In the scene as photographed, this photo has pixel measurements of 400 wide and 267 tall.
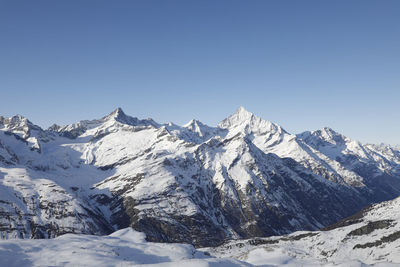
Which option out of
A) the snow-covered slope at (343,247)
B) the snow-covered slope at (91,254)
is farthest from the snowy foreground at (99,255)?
the snow-covered slope at (343,247)

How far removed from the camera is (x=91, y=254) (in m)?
51.0

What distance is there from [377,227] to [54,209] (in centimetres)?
18659

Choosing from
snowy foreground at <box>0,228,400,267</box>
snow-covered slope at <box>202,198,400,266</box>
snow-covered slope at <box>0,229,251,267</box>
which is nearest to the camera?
snow-covered slope at <box>0,229,251,267</box>

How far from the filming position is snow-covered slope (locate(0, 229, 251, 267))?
4547cm

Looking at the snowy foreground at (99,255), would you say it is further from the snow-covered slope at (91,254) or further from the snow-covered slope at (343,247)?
the snow-covered slope at (343,247)

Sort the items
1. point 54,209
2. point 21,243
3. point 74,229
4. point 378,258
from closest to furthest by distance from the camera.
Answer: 1. point 21,243
2. point 378,258
3. point 74,229
4. point 54,209

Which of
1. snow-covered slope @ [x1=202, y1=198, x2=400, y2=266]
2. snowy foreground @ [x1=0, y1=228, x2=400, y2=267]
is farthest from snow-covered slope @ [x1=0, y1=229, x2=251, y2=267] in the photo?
snow-covered slope @ [x1=202, y1=198, x2=400, y2=266]

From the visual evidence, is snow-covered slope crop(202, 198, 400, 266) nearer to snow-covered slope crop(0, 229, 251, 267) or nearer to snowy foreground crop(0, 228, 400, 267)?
snowy foreground crop(0, 228, 400, 267)

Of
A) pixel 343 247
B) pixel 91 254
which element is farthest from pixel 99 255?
pixel 343 247

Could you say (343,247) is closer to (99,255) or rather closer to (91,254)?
(99,255)

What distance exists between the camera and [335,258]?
316ft

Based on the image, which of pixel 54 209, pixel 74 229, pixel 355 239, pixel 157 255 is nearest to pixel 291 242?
pixel 355 239

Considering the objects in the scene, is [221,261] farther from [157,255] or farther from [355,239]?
[355,239]

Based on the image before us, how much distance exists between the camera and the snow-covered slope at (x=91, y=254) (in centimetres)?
4547
